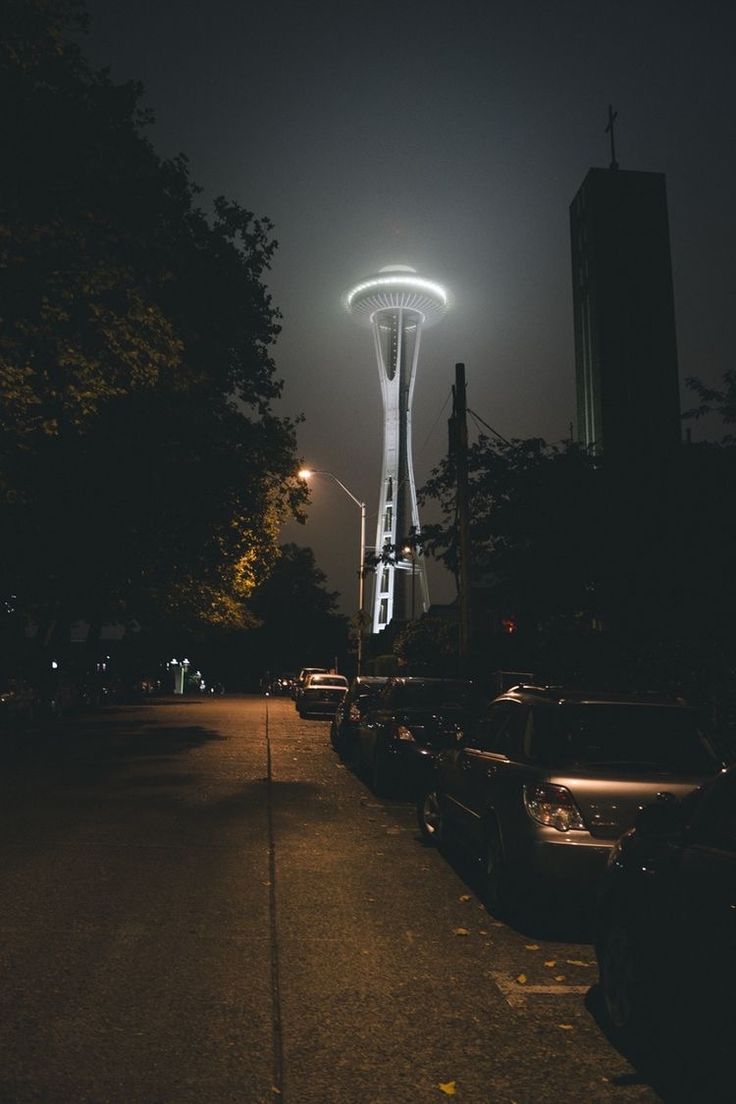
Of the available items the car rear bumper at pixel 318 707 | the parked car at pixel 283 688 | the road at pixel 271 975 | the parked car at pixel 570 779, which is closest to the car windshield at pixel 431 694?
the road at pixel 271 975

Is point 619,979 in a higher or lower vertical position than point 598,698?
lower

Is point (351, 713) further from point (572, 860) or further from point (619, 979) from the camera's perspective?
point (619, 979)

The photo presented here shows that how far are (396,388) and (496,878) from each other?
274 ft

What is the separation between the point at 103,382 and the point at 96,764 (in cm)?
651

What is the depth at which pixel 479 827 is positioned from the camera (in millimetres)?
7512

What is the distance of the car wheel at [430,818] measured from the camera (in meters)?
9.66

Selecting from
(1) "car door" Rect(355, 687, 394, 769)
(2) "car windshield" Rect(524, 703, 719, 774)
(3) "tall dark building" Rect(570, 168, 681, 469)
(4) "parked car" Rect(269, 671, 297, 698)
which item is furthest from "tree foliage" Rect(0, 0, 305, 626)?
Result: (3) "tall dark building" Rect(570, 168, 681, 469)

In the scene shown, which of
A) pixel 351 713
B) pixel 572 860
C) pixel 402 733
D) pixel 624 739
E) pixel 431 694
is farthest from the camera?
pixel 351 713

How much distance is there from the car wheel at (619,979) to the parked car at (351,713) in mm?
13087

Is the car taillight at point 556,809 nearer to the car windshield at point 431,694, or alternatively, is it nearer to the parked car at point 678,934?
the parked car at point 678,934

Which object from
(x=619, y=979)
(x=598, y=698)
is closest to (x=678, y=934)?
(x=619, y=979)

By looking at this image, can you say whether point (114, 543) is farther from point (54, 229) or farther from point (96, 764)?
point (54, 229)

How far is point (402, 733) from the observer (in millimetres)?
12867

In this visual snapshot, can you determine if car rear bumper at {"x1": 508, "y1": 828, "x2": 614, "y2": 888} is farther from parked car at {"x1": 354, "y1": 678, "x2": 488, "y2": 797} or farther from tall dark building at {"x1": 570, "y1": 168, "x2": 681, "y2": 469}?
tall dark building at {"x1": 570, "y1": 168, "x2": 681, "y2": 469}
